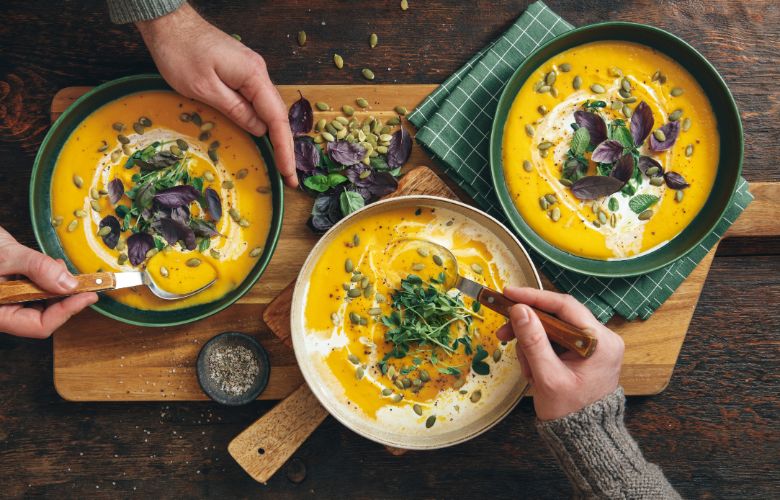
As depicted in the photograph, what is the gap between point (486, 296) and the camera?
179 centimetres

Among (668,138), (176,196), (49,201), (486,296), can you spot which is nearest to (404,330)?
(486,296)

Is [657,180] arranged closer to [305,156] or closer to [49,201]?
[305,156]

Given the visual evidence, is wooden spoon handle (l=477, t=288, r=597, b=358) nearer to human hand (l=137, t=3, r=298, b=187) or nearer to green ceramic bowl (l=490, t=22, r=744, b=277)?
green ceramic bowl (l=490, t=22, r=744, b=277)

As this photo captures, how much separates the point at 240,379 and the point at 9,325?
74 centimetres

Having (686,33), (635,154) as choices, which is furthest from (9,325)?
(686,33)

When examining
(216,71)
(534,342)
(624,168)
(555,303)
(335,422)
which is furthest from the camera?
(335,422)

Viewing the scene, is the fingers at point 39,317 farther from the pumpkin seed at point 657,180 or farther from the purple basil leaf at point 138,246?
the pumpkin seed at point 657,180

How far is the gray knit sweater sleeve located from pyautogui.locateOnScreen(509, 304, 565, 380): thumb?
0.60 ft

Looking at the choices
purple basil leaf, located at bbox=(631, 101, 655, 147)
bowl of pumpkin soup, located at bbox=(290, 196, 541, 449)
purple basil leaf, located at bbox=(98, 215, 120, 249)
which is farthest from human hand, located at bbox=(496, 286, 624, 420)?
purple basil leaf, located at bbox=(98, 215, 120, 249)

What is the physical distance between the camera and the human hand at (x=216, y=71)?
184 centimetres

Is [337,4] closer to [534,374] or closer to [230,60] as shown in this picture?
[230,60]

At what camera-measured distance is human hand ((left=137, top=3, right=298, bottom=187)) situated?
1.84m

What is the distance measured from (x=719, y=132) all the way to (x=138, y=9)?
1951mm

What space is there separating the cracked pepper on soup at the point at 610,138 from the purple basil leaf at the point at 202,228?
1.01 m
